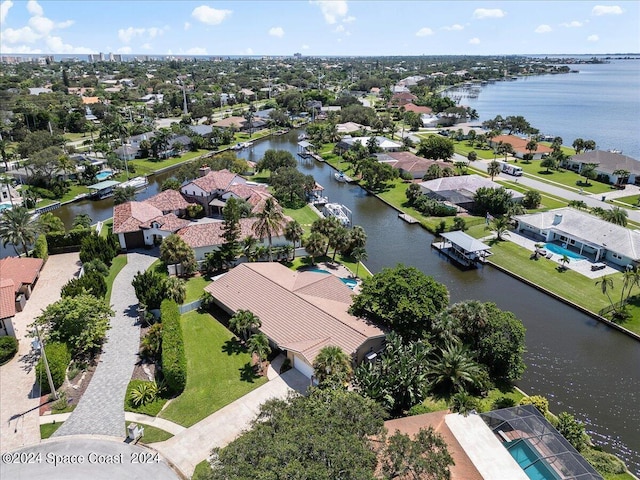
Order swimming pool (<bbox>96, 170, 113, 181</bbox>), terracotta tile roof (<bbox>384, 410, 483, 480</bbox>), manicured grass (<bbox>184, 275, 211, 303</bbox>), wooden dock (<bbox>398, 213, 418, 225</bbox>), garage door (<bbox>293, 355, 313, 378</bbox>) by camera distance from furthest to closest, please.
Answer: swimming pool (<bbox>96, 170, 113, 181</bbox>) → wooden dock (<bbox>398, 213, 418, 225</bbox>) → manicured grass (<bbox>184, 275, 211, 303</bbox>) → garage door (<bbox>293, 355, 313, 378</bbox>) → terracotta tile roof (<bbox>384, 410, 483, 480</bbox>)

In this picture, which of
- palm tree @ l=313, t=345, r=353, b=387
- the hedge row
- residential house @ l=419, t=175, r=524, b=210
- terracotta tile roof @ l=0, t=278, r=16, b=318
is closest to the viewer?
palm tree @ l=313, t=345, r=353, b=387

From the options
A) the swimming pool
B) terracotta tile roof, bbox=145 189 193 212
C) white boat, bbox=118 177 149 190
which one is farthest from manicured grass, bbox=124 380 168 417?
the swimming pool

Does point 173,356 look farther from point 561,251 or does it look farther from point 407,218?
point 561,251

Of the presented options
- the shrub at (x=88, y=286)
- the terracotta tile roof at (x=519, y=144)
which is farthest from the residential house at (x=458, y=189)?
the shrub at (x=88, y=286)

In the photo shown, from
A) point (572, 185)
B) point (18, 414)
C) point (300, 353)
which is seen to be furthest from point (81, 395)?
point (572, 185)

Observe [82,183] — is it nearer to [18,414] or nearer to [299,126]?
[18,414]

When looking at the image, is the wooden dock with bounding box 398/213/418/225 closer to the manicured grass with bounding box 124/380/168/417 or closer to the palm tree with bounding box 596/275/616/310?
the palm tree with bounding box 596/275/616/310
